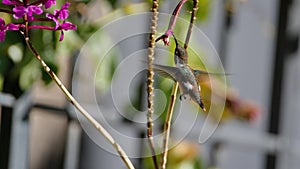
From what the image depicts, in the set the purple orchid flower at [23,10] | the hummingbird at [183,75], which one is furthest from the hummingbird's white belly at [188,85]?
the purple orchid flower at [23,10]

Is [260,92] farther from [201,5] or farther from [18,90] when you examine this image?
[18,90]

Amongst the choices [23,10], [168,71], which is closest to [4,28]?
[23,10]

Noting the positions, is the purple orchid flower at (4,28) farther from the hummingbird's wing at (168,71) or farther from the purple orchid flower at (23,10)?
the hummingbird's wing at (168,71)


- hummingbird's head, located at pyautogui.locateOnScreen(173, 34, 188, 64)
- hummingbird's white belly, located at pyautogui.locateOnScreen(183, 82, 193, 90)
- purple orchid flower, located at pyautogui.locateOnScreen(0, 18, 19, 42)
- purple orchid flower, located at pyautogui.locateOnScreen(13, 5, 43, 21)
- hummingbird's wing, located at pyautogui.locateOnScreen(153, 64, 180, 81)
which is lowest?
hummingbird's white belly, located at pyautogui.locateOnScreen(183, 82, 193, 90)

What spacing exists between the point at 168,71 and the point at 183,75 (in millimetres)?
16

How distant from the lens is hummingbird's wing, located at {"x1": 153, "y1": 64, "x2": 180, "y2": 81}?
779 millimetres

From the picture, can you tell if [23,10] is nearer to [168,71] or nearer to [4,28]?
[4,28]

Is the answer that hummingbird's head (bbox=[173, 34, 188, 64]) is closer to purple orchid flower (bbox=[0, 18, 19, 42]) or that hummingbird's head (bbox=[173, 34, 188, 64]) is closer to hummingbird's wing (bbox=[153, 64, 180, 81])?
hummingbird's wing (bbox=[153, 64, 180, 81])

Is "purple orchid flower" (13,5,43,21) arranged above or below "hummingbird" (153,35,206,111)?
above

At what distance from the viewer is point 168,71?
0.78m

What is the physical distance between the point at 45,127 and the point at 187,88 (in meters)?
1.75

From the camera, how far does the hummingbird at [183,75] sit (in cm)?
78

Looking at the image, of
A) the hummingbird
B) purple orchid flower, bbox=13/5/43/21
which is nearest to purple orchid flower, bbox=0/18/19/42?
purple orchid flower, bbox=13/5/43/21

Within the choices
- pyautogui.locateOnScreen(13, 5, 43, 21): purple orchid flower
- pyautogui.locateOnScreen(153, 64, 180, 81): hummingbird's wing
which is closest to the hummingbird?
pyautogui.locateOnScreen(153, 64, 180, 81): hummingbird's wing
